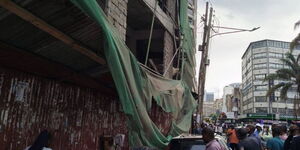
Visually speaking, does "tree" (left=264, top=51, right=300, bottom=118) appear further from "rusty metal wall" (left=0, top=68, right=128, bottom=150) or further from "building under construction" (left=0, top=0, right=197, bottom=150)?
"rusty metal wall" (left=0, top=68, right=128, bottom=150)

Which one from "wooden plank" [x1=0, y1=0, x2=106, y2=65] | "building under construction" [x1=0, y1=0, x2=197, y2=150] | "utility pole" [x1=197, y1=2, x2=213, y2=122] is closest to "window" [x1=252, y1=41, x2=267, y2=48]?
"utility pole" [x1=197, y1=2, x2=213, y2=122]

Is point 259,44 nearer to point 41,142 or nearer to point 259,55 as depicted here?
point 259,55

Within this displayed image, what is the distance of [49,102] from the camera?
464 cm

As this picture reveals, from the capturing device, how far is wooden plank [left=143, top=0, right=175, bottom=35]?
8.32 meters

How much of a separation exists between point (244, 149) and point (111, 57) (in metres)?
3.90

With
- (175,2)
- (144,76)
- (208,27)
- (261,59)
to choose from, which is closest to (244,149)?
(144,76)

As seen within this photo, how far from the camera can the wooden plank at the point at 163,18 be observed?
8.32 m

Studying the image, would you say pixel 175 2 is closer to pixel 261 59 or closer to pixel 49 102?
pixel 49 102

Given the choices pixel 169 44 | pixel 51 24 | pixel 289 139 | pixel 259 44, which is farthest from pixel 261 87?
pixel 51 24

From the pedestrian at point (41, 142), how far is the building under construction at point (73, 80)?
24cm

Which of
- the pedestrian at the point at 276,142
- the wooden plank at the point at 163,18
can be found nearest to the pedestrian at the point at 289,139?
the pedestrian at the point at 276,142

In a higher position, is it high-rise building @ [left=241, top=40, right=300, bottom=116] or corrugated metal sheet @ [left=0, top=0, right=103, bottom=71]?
high-rise building @ [left=241, top=40, right=300, bottom=116]

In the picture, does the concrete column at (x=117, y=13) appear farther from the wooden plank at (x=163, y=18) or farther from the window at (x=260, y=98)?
the window at (x=260, y=98)

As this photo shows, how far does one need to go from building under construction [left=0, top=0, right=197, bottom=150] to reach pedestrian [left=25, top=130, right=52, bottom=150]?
24 cm
